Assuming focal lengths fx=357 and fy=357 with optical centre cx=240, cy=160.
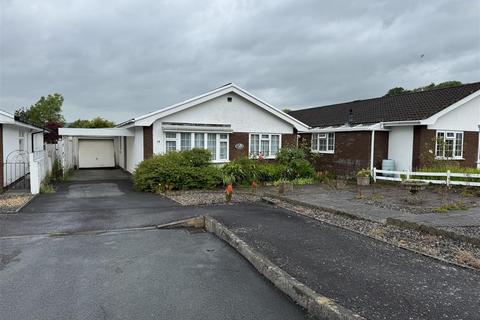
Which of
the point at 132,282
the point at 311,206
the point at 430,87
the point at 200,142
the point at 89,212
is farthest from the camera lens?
the point at 430,87

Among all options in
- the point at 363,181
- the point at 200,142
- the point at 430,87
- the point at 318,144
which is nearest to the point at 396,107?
the point at 318,144

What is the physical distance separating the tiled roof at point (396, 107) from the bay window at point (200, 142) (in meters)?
7.46

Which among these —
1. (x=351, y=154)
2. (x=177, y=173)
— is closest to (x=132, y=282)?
(x=177, y=173)

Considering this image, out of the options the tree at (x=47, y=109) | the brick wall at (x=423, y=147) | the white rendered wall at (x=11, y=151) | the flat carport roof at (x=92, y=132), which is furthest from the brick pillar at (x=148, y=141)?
the tree at (x=47, y=109)

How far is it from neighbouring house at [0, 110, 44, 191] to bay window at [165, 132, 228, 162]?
6.16 m

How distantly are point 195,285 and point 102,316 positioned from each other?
1298 millimetres

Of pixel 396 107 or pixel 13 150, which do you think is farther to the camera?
pixel 396 107

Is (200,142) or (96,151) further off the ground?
(200,142)

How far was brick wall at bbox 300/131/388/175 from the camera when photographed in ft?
59.9

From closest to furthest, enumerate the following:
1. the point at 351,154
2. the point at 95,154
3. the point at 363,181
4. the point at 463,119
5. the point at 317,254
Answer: the point at 317,254
the point at 363,181
the point at 463,119
the point at 351,154
the point at 95,154

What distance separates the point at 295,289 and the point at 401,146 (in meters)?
15.3

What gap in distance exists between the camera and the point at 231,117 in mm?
18547

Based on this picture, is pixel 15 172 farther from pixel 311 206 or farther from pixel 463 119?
pixel 463 119

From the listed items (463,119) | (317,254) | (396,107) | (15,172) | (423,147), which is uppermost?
(396,107)
